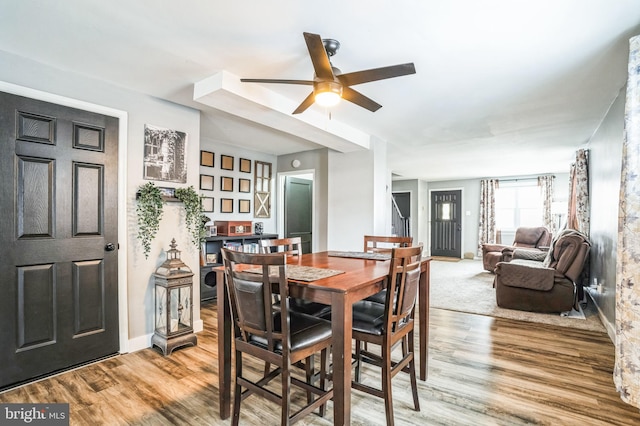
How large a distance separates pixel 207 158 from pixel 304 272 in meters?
3.41

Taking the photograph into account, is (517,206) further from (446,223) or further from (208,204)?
(208,204)

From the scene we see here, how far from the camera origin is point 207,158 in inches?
184

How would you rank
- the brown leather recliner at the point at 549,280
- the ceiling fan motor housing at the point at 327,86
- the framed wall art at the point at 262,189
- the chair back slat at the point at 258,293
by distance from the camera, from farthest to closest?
A: the framed wall art at the point at 262,189 → the brown leather recliner at the point at 549,280 → the ceiling fan motor housing at the point at 327,86 → the chair back slat at the point at 258,293

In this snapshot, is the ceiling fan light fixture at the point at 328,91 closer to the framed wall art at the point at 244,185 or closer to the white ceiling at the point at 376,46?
the white ceiling at the point at 376,46

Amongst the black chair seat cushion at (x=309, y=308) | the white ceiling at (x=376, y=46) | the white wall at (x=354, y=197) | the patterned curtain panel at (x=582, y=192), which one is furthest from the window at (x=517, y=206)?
the black chair seat cushion at (x=309, y=308)

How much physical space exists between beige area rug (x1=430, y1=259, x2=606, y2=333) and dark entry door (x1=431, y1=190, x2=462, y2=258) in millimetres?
2255

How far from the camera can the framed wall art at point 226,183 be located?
16.1ft

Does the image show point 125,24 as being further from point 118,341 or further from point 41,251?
point 118,341

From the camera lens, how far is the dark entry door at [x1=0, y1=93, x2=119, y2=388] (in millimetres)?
2223

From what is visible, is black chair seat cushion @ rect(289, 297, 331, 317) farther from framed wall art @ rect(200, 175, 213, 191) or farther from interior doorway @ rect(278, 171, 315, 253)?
interior doorway @ rect(278, 171, 315, 253)

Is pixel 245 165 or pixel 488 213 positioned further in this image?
pixel 488 213

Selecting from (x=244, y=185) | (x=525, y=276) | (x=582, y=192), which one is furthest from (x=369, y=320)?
(x=582, y=192)

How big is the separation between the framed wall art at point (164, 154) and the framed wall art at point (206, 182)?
1476mm

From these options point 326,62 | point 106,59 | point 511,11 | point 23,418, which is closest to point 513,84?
point 511,11
